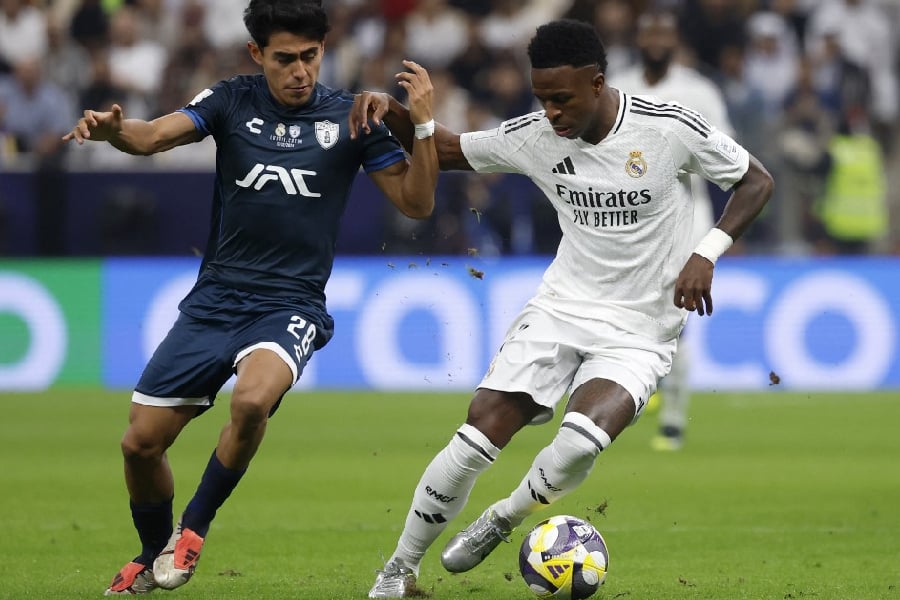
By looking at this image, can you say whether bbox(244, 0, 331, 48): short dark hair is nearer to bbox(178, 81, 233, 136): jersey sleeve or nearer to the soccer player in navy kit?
the soccer player in navy kit

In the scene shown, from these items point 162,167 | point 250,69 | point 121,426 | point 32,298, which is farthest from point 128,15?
point 121,426

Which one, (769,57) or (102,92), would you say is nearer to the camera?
(102,92)

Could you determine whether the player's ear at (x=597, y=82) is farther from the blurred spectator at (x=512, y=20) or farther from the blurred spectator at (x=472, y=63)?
the blurred spectator at (x=512, y=20)

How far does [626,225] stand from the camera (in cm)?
645

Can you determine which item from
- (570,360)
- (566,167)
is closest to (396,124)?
(566,167)

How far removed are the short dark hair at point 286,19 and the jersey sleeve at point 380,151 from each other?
45 cm

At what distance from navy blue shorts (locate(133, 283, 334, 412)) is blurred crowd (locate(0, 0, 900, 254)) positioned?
8.68 metres

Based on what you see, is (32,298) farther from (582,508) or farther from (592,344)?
(592,344)

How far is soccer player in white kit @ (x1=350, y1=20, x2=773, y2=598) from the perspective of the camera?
6184 mm

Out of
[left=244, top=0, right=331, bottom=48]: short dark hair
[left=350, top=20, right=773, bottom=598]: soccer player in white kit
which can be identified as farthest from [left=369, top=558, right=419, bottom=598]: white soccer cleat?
[left=244, top=0, right=331, bottom=48]: short dark hair

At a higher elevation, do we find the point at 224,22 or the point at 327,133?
the point at 327,133

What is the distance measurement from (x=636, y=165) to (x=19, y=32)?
13277 mm

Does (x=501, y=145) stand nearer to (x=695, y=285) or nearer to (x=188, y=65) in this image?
(x=695, y=285)

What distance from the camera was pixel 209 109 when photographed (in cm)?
645
